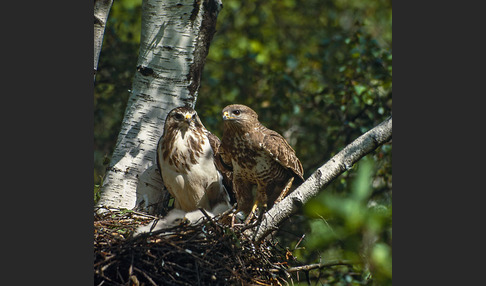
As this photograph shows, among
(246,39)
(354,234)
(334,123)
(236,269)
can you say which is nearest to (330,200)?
(354,234)

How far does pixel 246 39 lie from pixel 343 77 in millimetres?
1466

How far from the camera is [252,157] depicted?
379cm

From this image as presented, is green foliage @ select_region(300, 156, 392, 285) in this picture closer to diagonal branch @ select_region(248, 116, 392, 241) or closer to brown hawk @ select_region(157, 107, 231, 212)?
diagonal branch @ select_region(248, 116, 392, 241)

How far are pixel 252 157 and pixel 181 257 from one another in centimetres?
99

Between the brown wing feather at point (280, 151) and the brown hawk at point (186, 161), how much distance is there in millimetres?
373

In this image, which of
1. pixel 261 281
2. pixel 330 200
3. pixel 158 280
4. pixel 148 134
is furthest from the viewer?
pixel 148 134

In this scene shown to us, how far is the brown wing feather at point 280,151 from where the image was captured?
377 cm

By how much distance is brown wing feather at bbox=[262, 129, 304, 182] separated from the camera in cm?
377

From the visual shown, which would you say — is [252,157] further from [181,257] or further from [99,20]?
[99,20]

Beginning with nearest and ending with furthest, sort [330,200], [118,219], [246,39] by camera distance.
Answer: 1. [330,200]
2. [118,219]
3. [246,39]

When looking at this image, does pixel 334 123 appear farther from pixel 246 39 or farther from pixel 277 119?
pixel 246 39

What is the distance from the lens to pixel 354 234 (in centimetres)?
178

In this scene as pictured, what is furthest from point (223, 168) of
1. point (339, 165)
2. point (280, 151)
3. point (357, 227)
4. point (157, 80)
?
point (357, 227)

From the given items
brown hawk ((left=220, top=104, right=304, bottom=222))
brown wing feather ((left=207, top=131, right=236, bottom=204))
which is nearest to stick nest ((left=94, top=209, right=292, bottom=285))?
Answer: brown hawk ((left=220, top=104, right=304, bottom=222))
